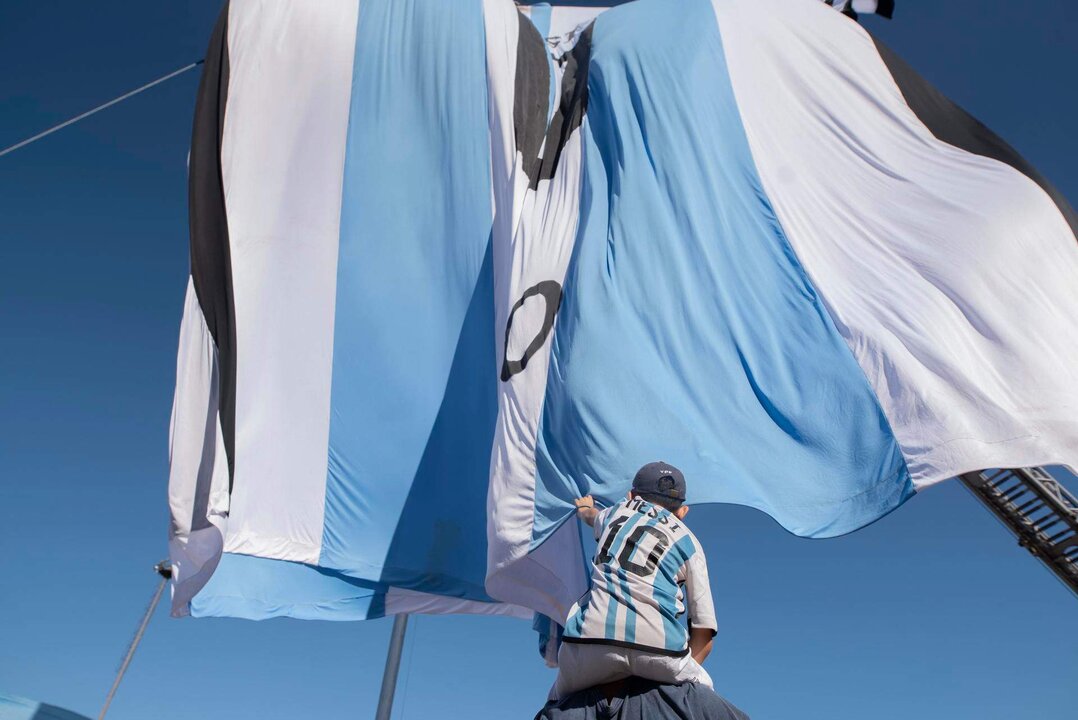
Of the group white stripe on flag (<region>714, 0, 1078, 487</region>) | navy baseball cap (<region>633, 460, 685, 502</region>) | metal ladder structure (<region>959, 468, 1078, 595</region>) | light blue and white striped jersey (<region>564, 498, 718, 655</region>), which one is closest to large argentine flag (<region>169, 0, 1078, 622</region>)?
white stripe on flag (<region>714, 0, 1078, 487</region>)

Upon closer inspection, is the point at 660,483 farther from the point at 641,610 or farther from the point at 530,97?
the point at 530,97

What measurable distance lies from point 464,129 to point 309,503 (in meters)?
2.46

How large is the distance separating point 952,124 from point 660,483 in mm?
3394

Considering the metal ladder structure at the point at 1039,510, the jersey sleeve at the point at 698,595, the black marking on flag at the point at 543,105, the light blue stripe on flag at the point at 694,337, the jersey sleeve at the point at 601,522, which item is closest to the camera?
the jersey sleeve at the point at 698,595

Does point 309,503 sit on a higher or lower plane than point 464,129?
lower

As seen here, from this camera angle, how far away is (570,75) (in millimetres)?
5602

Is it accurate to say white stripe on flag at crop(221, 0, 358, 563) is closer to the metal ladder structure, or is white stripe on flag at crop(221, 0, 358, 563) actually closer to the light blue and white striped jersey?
the light blue and white striped jersey

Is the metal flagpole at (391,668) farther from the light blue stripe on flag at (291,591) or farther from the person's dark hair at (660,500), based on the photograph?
the person's dark hair at (660,500)

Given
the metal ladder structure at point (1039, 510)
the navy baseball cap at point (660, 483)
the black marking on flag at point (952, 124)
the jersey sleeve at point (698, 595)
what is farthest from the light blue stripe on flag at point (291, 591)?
the metal ladder structure at point (1039, 510)

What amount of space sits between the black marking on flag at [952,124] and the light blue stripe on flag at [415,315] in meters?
2.52

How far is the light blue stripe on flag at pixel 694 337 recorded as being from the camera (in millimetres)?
3703

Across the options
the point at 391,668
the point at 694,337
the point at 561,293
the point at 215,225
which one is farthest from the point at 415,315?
the point at 391,668

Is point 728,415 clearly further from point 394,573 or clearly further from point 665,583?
point 394,573

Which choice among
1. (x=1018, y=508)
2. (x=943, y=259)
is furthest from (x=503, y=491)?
(x=1018, y=508)
